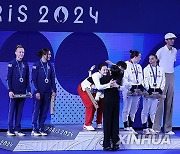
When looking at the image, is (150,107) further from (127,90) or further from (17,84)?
(17,84)

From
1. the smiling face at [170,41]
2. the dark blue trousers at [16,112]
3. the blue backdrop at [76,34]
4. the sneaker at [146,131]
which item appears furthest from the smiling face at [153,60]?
the dark blue trousers at [16,112]

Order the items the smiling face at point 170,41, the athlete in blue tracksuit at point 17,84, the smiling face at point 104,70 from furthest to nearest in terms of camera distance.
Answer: the smiling face at point 170,41, the smiling face at point 104,70, the athlete in blue tracksuit at point 17,84

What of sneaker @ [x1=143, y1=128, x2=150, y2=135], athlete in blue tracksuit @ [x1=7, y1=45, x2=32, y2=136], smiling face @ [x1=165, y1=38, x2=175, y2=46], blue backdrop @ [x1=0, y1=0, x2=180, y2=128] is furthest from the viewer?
smiling face @ [x1=165, y1=38, x2=175, y2=46]

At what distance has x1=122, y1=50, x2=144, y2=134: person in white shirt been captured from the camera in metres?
10.7

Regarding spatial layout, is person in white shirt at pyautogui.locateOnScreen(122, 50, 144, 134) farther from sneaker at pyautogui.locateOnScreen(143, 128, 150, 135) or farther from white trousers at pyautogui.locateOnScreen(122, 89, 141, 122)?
sneaker at pyautogui.locateOnScreen(143, 128, 150, 135)

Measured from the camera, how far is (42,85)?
1016 centimetres

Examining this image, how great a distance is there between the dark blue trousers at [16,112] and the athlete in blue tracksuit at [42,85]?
0.29 metres

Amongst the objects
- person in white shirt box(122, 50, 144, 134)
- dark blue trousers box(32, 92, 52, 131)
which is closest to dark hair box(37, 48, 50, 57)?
dark blue trousers box(32, 92, 52, 131)

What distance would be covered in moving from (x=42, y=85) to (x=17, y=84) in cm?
48

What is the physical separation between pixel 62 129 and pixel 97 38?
2.29 m

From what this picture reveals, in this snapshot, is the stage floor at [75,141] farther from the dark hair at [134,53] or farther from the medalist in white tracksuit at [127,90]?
the dark hair at [134,53]

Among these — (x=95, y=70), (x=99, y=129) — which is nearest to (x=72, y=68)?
(x=95, y=70)

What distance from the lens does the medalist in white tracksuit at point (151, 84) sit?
10750mm

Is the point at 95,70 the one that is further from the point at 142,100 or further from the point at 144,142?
the point at 144,142
